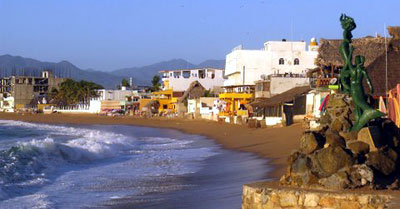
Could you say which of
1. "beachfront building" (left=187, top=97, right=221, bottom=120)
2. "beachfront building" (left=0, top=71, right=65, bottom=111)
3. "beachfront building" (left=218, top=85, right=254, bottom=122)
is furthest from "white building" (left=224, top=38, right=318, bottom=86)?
"beachfront building" (left=0, top=71, right=65, bottom=111)

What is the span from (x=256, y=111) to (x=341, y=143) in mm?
32048

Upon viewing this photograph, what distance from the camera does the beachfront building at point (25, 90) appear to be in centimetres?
12126

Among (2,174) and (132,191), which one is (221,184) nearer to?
(132,191)

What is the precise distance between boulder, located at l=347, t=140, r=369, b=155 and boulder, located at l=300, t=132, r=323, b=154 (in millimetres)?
457

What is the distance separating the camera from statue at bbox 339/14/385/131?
10.5 meters

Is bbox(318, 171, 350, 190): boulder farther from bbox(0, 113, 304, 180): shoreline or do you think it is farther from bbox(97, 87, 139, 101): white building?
bbox(97, 87, 139, 101): white building

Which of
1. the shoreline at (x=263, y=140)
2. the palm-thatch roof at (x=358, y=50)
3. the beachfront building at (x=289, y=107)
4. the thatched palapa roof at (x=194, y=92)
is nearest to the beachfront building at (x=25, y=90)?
the thatched palapa roof at (x=194, y=92)

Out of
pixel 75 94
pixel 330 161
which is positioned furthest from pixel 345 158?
pixel 75 94

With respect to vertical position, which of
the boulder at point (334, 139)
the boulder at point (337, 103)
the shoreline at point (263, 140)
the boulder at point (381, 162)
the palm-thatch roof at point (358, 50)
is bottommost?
the shoreline at point (263, 140)

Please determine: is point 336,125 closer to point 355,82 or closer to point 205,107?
point 355,82

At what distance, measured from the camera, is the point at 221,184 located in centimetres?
1477

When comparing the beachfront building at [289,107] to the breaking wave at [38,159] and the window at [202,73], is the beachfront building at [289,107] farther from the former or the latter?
the window at [202,73]

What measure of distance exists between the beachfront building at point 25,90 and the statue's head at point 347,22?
108 meters

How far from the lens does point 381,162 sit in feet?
32.4
